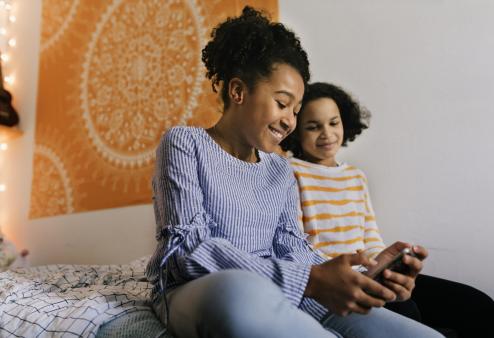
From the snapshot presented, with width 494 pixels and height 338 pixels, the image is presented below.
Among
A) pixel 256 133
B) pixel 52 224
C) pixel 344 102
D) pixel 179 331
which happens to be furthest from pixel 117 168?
pixel 179 331

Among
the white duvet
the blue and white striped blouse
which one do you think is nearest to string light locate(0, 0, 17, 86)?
the white duvet

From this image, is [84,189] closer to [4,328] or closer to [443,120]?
[4,328]

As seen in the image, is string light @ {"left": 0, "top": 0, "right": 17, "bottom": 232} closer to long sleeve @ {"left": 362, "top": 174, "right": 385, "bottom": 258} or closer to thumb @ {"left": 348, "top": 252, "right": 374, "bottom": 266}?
long sleeve @ {"left": 362, "top": 174, "right": 385, "bottom": 258}

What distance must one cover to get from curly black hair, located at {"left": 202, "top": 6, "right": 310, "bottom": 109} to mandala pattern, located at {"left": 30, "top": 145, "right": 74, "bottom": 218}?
138 centimetres

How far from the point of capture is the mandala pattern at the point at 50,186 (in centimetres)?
213

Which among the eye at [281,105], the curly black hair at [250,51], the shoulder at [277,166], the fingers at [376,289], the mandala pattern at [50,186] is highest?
the curly black hair at [250,51]

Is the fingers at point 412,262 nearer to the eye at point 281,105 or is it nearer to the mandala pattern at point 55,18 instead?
the eye at point 281,105

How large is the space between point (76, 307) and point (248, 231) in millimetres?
329

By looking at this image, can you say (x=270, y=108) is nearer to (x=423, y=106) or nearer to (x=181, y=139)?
(x=181, y=139)

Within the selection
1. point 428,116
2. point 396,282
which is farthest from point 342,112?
point 396,282

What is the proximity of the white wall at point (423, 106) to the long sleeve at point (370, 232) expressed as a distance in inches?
4.1

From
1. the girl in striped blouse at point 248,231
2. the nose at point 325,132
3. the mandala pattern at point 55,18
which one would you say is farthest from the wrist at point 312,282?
the mandala pattern at point 55,18

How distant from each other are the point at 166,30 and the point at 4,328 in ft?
4.34

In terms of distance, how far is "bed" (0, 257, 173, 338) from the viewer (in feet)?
2.47
